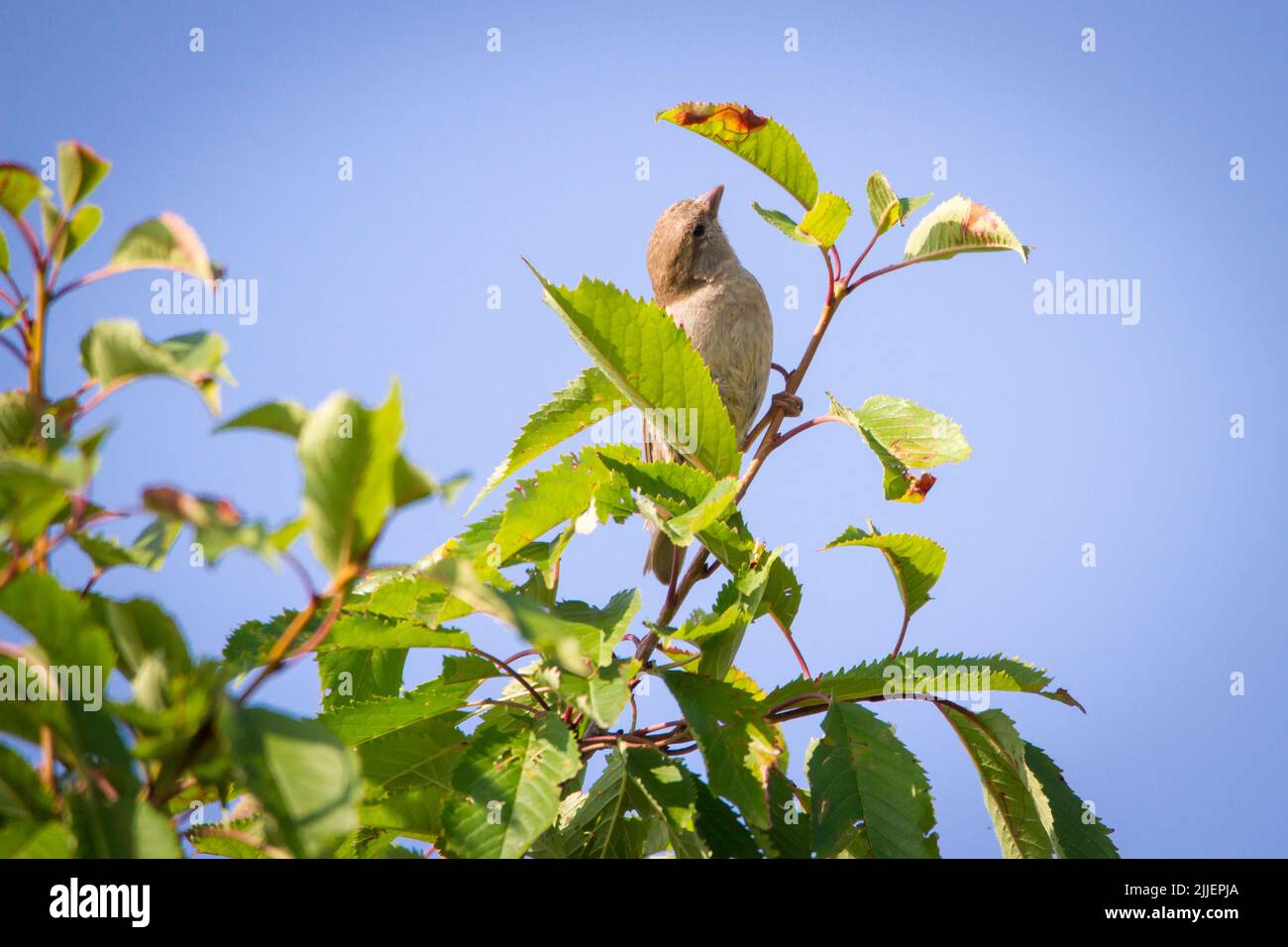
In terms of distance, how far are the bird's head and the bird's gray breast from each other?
0.19 m

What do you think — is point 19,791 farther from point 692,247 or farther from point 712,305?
point 692,247

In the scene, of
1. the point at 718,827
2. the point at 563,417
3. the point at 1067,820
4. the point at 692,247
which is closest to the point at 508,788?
the point at 718,827

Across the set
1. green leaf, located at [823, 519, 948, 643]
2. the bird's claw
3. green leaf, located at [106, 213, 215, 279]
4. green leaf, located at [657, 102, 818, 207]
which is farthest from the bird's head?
green leaf, located at [106, 213, 215, 279]

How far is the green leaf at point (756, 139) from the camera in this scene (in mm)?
2566

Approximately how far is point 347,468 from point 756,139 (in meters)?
1.76

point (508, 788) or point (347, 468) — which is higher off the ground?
point (347, 468)

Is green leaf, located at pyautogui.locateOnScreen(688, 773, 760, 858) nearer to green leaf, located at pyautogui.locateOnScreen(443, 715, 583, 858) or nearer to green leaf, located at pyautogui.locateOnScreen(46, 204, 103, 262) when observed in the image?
green leaf, located at pyautogui.locateOnScreen(443, 715, 583, 858)

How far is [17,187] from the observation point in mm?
1374

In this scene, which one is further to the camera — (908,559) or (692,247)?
(692,247)

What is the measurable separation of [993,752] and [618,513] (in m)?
0.97

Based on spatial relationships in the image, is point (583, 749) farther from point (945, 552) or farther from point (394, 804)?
point (945, 552)
